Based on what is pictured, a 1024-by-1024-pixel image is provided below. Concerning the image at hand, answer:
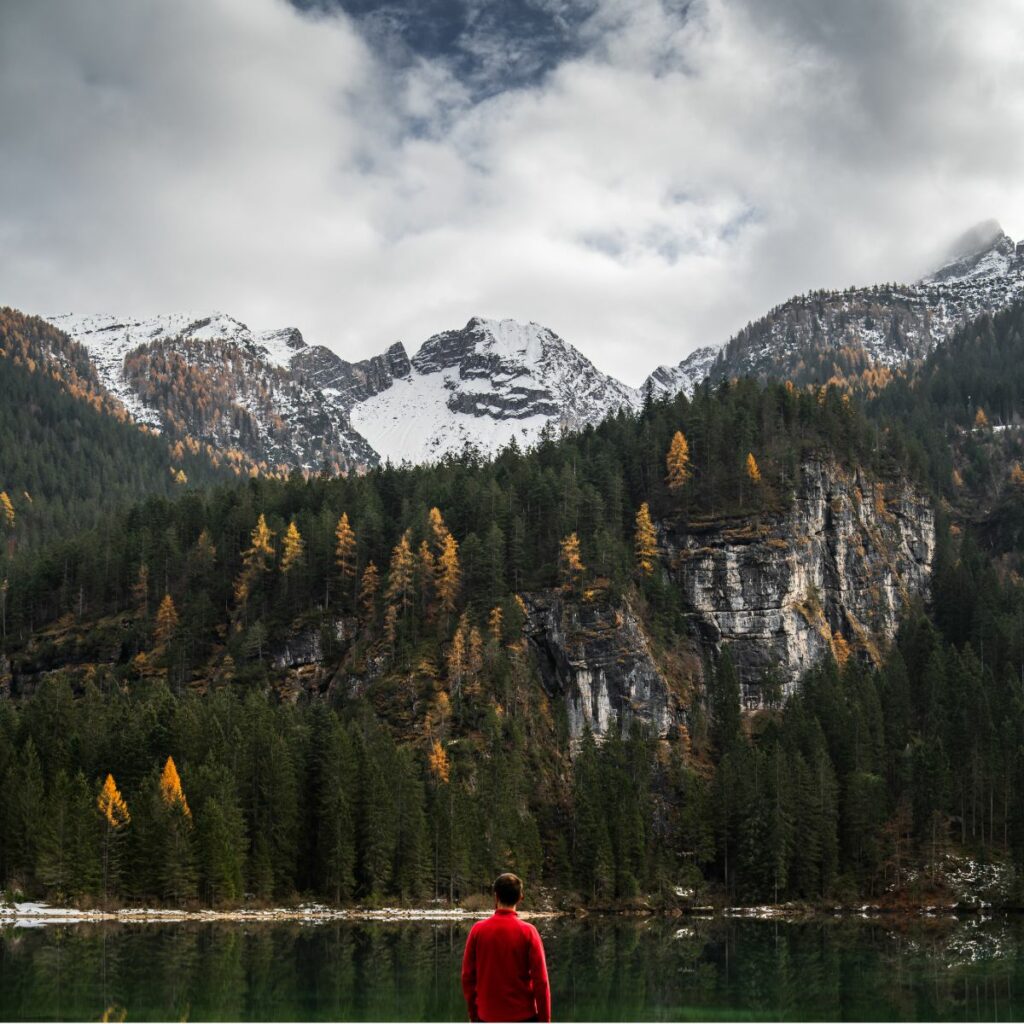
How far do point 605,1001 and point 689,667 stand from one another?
334ft

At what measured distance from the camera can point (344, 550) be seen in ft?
514

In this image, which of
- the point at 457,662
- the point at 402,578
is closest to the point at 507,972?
the point at 457,662

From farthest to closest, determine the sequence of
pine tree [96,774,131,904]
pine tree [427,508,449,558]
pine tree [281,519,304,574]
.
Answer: pine tree [281,519,304,574] → pine tree [427,508,449,558] → pine tree [96,774,131,904]

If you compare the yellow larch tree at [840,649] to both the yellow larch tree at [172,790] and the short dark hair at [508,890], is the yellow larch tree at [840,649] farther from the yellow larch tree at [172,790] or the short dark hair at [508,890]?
the short dark hair at [508,890]

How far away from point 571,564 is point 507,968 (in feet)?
433

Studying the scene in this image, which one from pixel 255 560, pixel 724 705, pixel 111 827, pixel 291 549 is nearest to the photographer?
pixel 111 827

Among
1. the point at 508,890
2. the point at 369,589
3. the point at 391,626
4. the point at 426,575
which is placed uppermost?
the point at 426,575

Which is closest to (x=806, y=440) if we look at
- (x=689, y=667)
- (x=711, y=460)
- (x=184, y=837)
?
(x=711, y=460)

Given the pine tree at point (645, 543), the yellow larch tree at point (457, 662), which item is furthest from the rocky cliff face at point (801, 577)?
the yellow larch tree at point (457, 662)

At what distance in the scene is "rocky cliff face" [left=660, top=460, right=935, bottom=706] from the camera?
161875 millimetres

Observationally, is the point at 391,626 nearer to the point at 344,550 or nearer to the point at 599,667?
the point at 344,550

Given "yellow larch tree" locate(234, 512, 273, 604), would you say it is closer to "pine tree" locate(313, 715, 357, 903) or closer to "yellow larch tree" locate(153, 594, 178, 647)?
"yellow larch tree" locate(153, 594, 178, 647)

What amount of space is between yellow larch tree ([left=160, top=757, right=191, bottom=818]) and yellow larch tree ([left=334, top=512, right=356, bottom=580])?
56.5 meters

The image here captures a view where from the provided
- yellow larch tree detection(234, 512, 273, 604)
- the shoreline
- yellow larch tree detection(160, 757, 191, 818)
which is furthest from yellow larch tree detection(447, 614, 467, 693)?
yellow larch tree detection(160, 757, 191, 818)
